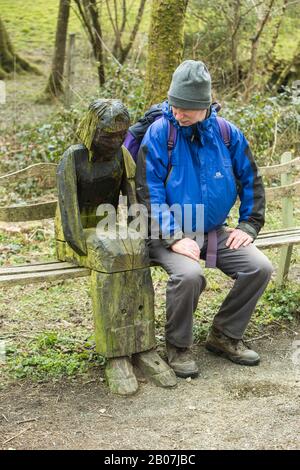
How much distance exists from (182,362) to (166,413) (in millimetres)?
494

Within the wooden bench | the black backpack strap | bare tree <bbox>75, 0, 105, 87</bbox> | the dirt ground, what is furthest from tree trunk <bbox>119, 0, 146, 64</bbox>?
the dirt ground

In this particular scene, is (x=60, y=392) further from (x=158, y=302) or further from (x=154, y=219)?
(x=158, y=302)

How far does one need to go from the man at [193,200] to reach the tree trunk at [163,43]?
8.33ft

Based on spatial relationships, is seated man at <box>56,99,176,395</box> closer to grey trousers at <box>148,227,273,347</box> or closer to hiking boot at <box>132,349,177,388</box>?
hiking boot at <box>132,349,177,388</box>

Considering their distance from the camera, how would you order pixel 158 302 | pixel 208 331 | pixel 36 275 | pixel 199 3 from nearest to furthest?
pixel 36 275
pixel 208 331
pixel 158 302
pixel 199 3

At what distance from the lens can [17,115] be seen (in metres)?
11.2

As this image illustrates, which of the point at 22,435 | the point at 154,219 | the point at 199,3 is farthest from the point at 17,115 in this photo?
the point at 22,435

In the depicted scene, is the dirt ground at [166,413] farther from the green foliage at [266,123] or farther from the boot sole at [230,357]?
the green foliage at [266,123]

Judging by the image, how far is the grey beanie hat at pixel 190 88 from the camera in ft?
12.8

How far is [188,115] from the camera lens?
13.1 feet

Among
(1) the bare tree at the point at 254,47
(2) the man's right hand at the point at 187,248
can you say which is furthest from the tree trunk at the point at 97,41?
(2) the man's right hand at the point at 187,248

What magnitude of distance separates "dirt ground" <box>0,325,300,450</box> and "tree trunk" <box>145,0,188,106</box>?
127 inches

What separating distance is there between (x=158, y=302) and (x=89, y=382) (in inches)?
51.7

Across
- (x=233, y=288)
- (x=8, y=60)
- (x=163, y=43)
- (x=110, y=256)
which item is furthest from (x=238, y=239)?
(x=8, y=60)
